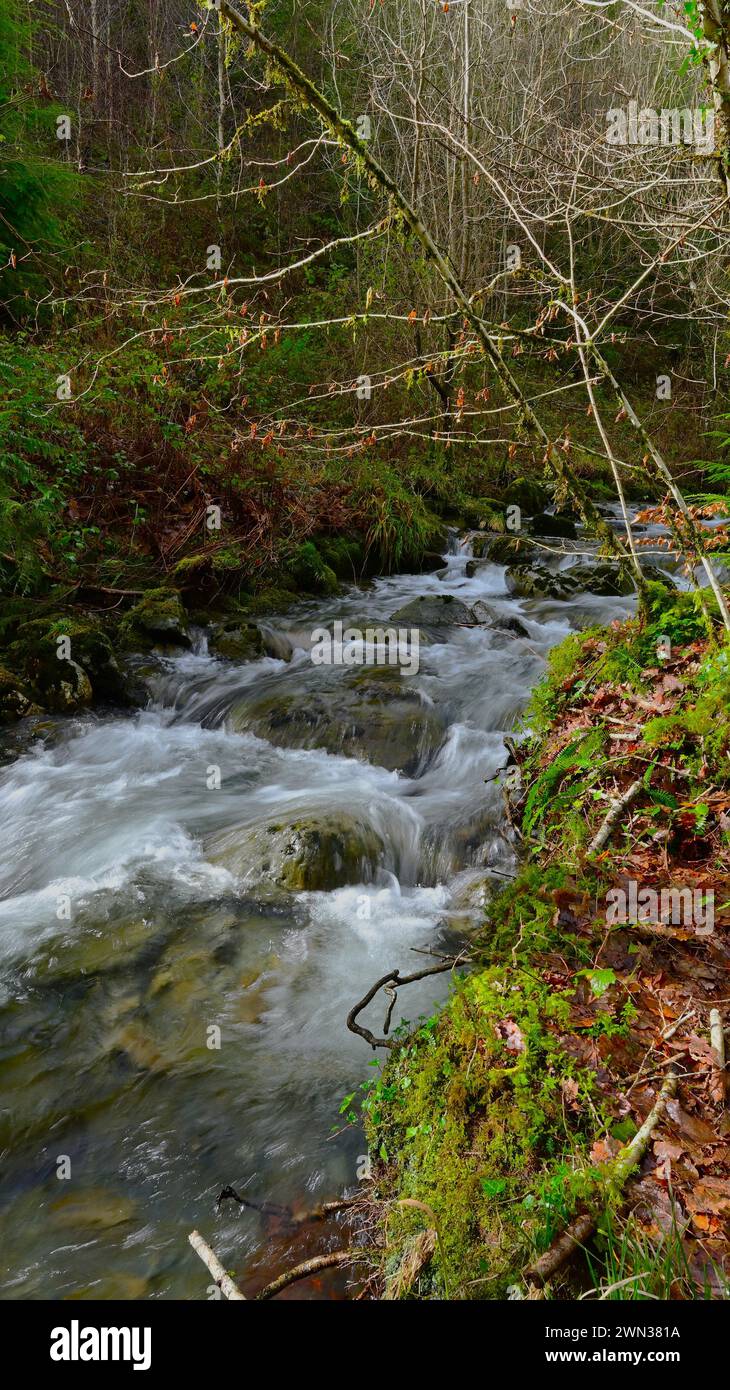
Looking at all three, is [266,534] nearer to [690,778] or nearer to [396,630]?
[396,630]

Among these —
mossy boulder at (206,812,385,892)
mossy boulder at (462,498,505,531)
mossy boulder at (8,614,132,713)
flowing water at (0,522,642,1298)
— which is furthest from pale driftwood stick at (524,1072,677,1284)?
mossy boulder at (462,498,505,531)

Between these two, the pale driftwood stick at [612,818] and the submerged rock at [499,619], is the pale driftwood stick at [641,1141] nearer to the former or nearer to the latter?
the pale driftwood stick at [612,818]

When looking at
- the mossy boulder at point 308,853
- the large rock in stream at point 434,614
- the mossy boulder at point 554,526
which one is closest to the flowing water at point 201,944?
the mossy boulder at point 308,853

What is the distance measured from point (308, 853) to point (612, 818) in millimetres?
2358

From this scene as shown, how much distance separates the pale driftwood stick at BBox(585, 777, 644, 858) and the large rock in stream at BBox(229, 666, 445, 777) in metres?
3.35

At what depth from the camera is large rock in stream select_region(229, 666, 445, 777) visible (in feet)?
23.3

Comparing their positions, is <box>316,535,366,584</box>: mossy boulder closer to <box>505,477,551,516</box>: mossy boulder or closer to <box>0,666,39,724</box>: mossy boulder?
<box>505,477,551,516</box>: mossy boulder

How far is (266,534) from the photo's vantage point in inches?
417

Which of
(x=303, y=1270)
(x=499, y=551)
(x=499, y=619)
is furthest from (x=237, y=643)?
(x=303, y=1270)

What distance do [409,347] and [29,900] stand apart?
13255 millimetres

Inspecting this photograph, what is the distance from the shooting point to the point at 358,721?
7.45 m

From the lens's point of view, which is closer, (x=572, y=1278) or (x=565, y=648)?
(x=572, y=1278)

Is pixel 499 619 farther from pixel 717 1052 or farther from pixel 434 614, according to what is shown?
pixel 717 1052
